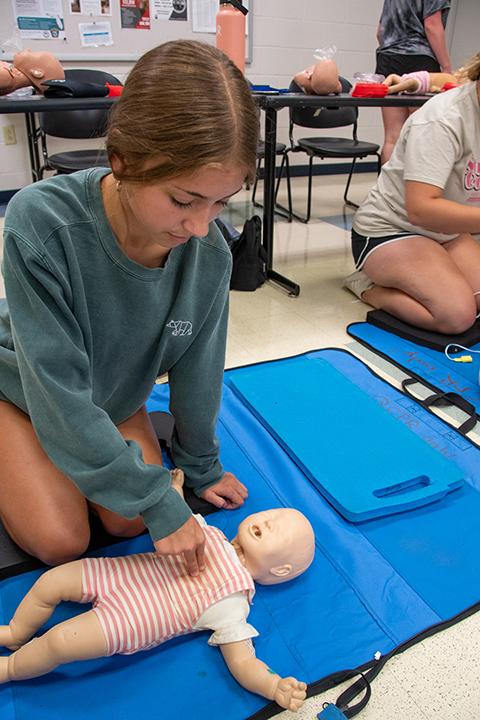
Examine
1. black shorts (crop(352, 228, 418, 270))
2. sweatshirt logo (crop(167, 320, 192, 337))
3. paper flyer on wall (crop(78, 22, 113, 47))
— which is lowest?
black shorts (crop(352, 228, 418, 270))

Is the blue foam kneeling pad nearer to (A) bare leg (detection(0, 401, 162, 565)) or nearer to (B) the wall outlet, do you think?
(A) bare leg (detection(0, 401, 162, 565))

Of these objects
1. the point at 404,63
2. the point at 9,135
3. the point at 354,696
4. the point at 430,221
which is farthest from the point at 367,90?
the point at 9,135

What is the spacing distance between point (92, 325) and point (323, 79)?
1.87m

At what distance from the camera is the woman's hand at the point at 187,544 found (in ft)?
3.10

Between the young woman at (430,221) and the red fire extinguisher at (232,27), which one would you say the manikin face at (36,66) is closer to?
the red fire extinguisher at (232,27)

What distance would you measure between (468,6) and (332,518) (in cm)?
522

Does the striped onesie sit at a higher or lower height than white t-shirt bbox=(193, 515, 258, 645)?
higher

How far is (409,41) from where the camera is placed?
325 centimetres

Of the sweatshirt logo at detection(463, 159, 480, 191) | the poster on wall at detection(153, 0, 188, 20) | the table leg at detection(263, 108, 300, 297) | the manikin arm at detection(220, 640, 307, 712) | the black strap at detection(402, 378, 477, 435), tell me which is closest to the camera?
the manikin arm at detection(220, 640, 307, 712)

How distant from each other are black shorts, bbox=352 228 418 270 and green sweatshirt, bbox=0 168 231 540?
1.24 metres

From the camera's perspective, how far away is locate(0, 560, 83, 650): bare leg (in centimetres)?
95

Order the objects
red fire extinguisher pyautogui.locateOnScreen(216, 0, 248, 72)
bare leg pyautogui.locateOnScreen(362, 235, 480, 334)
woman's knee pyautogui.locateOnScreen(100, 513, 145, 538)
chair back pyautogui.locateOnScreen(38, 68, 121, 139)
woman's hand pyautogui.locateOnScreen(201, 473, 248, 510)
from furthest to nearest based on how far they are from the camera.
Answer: chair back pyautogui.locateOnScreen(38, 68, 121, 139)
red fire extinguisher pyautogui.locateOnScreen(216, 0, 248, 72)
bare leg pyautogui.locateOnScreen(362, 235, 480, 334)
woman's hand pyautogui.locateOnScreen(201, 473, 248, 510)
woman's knee pyautogui.locateOnScreen(100, 513, 145, 538)

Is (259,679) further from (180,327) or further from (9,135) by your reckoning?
(9,135)

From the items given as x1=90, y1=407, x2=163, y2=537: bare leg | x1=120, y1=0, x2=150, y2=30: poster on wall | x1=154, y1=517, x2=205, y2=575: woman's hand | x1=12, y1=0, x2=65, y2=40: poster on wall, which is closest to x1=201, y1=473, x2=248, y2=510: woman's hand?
x1=90, y1=407, x2=163, y2=537: bare leg
